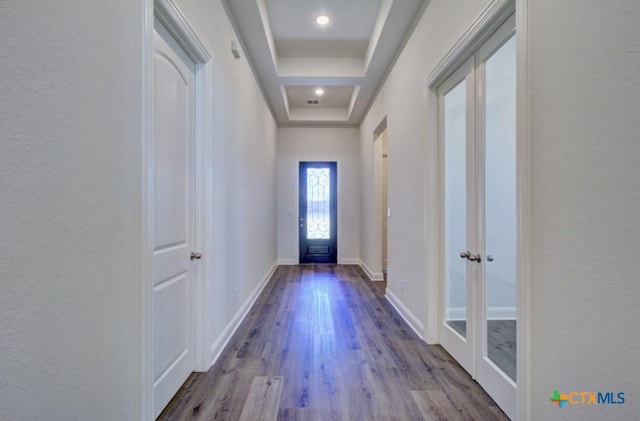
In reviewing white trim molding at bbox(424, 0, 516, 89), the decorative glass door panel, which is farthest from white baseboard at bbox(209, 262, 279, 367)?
white trim molding at bbox(424, 0, 516, 89)

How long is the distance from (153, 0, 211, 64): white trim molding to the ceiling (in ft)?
2.71

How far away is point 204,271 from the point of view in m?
2.13

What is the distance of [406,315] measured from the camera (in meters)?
3.06

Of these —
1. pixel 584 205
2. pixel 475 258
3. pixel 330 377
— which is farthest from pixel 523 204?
pixel 330 377

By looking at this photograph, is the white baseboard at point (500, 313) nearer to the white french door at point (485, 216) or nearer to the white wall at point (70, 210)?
the white french door at point (485, 216)

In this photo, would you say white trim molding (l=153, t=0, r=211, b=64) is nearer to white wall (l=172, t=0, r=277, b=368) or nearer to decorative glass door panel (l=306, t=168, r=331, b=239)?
white wall (l=172, t=0, r=277, b=368)

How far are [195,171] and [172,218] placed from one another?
434 millimetres

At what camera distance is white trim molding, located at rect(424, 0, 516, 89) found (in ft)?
5.22

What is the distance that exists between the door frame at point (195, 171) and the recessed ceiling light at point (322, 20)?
1687mm

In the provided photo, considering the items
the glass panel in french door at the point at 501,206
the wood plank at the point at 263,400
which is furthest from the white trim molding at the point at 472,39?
the wood plank at the point at 263,400

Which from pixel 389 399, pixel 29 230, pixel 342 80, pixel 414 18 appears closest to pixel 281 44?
pixel 342 80

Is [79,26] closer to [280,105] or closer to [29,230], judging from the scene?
[29,230]

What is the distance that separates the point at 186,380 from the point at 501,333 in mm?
2054

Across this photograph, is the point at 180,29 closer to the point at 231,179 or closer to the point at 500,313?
the point at 231,179
